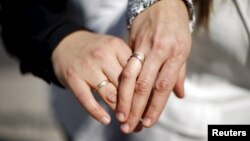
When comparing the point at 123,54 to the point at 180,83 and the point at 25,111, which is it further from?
the point at 25,111

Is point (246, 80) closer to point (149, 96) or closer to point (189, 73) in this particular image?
point (189, 73)

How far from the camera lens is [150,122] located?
26.7 inches

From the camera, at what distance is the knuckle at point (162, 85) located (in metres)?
0.67

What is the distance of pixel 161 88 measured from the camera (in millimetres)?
669

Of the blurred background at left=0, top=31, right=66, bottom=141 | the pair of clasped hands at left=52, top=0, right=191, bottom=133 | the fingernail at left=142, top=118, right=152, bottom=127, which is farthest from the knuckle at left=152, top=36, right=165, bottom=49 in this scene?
the blurred background at left=0, top=31, right=66, bottom=141

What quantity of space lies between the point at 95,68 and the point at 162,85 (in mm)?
106

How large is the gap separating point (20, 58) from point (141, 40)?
27cm

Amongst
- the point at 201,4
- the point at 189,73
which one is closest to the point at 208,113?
the point at 189,73

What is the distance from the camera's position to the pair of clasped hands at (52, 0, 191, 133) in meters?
0.67

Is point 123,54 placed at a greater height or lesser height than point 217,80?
greater

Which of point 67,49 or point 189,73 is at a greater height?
point 67,49

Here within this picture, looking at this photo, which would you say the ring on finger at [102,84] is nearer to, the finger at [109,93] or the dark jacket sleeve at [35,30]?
the finger at [109,93]

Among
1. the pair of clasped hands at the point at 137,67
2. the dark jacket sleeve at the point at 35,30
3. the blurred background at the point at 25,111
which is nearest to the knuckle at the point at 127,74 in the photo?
the pair of clasped hands at the point at 137,67

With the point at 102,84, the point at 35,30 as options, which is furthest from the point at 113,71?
the point at 35,30
